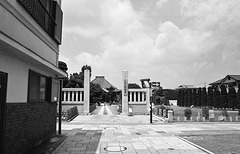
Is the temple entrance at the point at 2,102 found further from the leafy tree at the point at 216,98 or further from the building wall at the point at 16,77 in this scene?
the leafy tree at the point at 216,98

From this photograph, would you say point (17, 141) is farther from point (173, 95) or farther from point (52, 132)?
point (173, 95)

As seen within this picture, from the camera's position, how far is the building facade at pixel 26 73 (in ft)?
16.1

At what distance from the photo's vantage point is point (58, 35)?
31.8 ft

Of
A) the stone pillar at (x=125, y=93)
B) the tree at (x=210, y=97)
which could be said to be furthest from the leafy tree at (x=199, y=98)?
the stone pillar at (x=125, y=93)

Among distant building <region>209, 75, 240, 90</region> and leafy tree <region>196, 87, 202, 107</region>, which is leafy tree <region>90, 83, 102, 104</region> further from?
distant building <region>209, 75, 240, 90</region>

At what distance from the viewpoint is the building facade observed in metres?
4.91

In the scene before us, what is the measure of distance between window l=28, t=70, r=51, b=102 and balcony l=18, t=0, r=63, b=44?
72.7 inches

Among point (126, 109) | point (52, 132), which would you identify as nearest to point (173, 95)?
point (126, 109)

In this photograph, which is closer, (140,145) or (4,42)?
(4,42)

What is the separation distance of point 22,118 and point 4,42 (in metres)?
2.73

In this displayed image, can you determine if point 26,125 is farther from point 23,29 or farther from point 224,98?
point 224,98

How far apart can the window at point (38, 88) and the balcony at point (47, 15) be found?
185 cm

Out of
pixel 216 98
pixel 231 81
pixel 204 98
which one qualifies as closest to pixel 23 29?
pixel 216 98

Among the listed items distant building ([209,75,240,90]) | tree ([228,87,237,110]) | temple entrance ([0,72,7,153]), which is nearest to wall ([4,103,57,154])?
temple entrance ([0,72,7,153])
